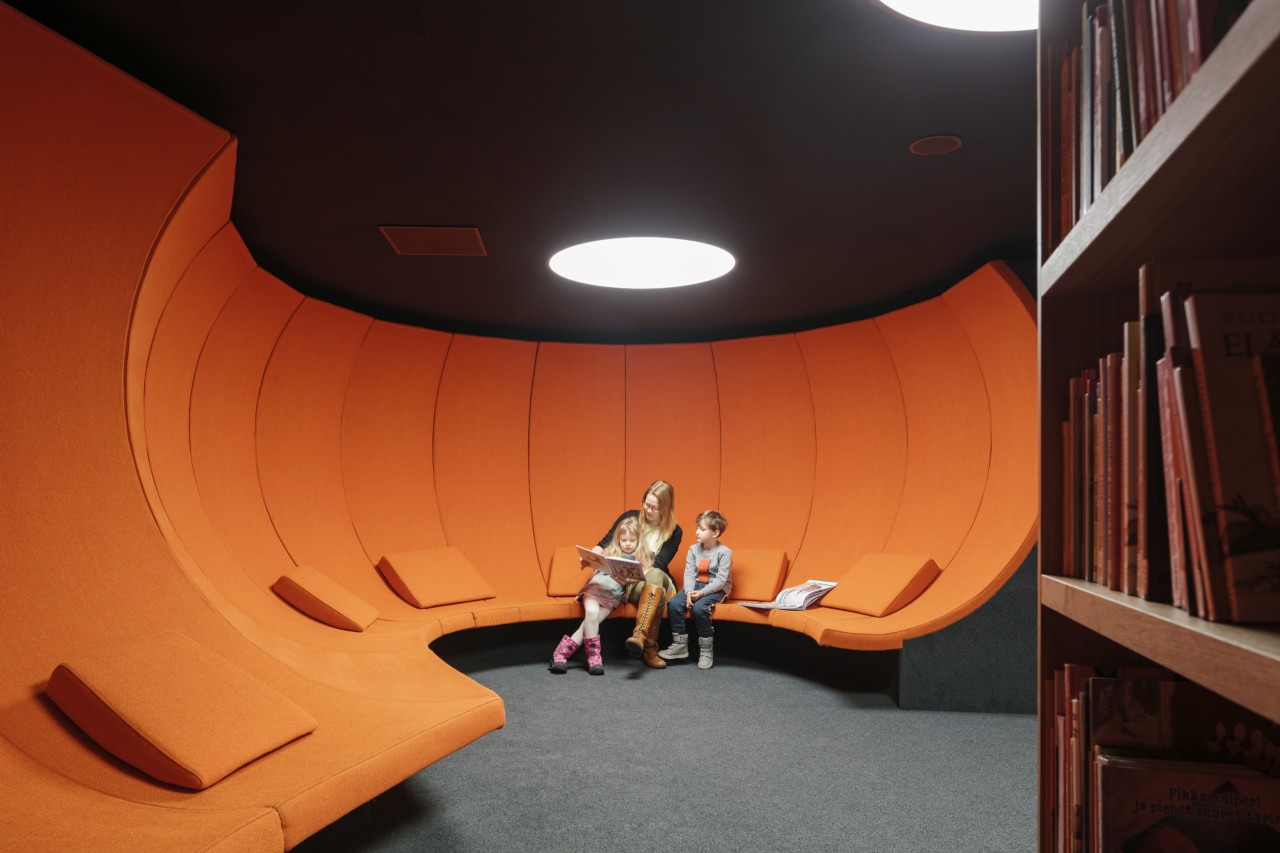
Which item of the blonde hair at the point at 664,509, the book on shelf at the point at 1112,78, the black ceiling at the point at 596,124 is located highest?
the black ceiling at the point at 596,124

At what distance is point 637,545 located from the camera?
6.32 metres

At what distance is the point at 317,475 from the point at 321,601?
4.67 ft

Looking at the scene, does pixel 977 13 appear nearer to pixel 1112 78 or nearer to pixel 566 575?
pixel 1112 78

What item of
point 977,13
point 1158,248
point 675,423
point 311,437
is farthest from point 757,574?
point 1158,248

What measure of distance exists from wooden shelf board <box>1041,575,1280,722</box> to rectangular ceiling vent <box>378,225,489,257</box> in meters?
3.97

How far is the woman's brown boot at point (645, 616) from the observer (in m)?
5.65

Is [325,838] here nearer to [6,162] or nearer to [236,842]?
[236,842]

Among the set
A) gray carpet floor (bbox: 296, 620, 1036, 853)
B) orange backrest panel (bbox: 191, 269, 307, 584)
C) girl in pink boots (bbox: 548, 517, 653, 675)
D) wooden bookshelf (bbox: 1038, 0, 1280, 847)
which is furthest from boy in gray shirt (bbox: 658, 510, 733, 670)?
wooden bookshelf (bbox: 1038, 0, 1280, 847)

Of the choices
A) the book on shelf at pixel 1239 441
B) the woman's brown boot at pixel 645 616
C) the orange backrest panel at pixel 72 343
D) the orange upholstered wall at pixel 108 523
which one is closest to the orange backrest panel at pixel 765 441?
the woman's brown boot at pixel 645 616

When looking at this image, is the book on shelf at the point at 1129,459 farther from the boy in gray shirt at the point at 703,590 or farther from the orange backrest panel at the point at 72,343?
the boy in gray shirt at the point at 703,590

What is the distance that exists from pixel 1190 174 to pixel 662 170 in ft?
10.1

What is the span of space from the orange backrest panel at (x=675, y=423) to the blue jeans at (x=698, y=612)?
4.22 ft

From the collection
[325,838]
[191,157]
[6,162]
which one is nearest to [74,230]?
[6,162]

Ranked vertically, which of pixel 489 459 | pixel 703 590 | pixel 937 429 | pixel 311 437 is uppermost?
pixel 937 429
